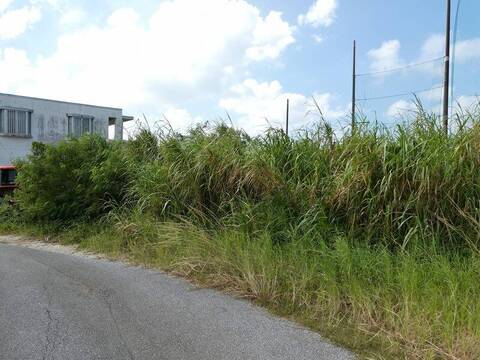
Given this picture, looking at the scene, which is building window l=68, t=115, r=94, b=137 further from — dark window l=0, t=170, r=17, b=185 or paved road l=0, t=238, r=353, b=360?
paved road l=0, t=238, r=353, b=360

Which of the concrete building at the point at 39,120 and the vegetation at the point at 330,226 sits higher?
the concrete building at the point at 39,120

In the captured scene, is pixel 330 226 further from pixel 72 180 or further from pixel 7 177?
pixel 7 177

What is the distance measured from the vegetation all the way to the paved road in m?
0.37

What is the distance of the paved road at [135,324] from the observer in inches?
165

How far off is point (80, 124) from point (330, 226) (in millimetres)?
25939

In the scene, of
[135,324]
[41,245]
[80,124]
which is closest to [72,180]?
A: [41,245]

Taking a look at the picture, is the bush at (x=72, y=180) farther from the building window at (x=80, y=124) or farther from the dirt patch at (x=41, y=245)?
the building window at (x=80, y=124)

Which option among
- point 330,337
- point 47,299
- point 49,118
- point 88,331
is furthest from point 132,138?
point 49,118

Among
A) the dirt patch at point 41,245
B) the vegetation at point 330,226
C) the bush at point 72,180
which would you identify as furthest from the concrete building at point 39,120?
the vegetation at point 330,226

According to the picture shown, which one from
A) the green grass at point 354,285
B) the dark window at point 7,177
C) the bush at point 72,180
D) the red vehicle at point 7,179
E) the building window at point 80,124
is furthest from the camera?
the building window at point 80,124

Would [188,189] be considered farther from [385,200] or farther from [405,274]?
[405,274]

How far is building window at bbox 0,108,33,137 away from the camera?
26.6m

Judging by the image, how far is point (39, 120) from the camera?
28.3 metres

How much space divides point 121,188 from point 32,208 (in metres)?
2.48
